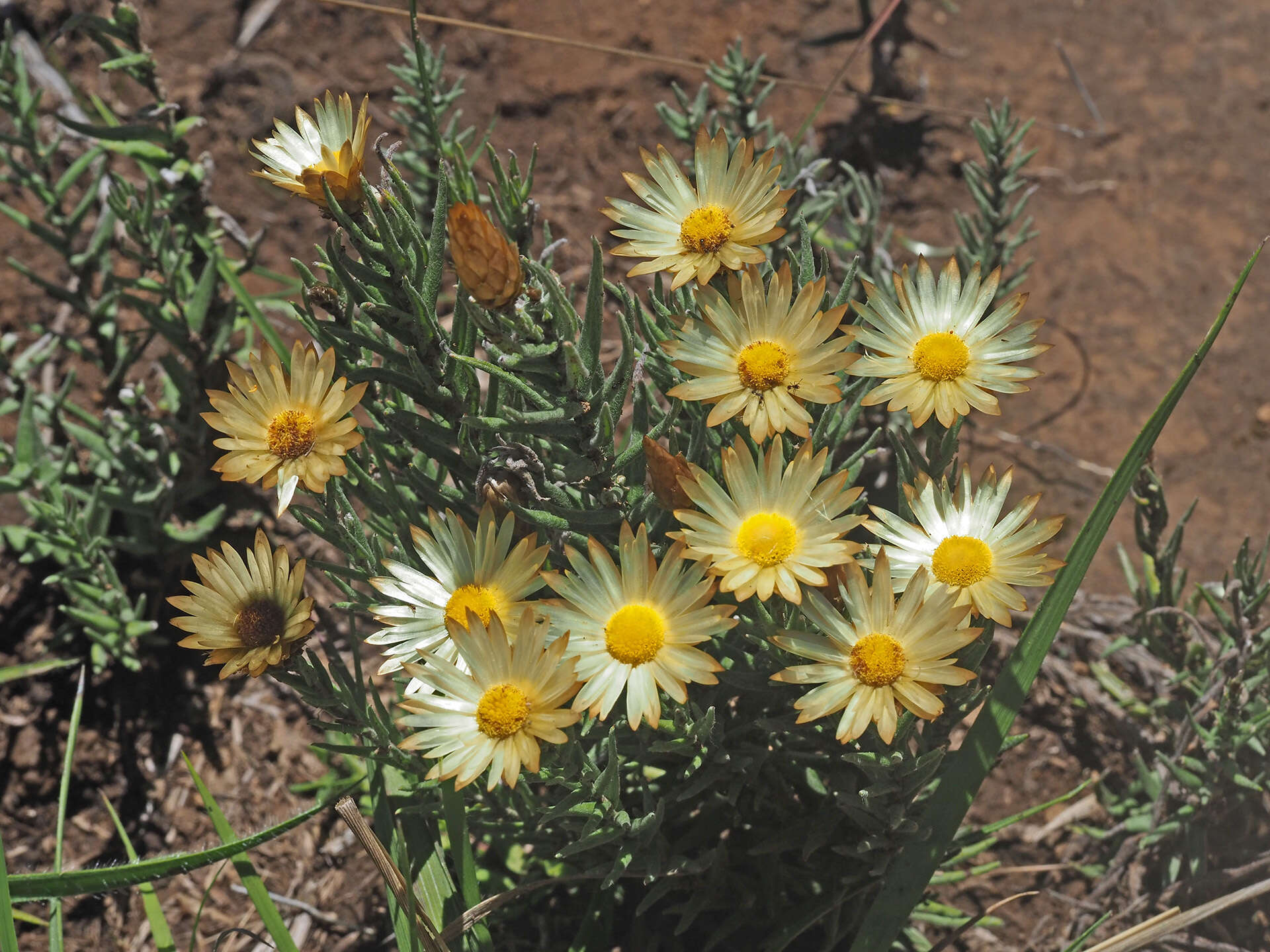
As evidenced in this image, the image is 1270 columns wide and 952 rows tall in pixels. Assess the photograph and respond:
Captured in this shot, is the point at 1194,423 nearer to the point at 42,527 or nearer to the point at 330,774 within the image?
the point at 330,774

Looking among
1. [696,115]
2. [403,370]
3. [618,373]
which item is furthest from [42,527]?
[696,115]

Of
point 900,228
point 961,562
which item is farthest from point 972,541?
point 900,228

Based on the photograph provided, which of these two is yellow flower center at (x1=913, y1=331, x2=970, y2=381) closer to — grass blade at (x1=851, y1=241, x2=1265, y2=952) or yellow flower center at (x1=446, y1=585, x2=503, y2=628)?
grass blade at (x1=851, y1=241, x2=1265, y2=952)

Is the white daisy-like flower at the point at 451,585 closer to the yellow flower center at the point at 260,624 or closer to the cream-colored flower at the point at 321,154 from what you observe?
the yellow flower center at the point at 260,624

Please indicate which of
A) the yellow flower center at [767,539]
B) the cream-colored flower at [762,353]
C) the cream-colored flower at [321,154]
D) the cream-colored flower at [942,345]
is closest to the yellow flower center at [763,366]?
the cream-colored flower at [762,353]

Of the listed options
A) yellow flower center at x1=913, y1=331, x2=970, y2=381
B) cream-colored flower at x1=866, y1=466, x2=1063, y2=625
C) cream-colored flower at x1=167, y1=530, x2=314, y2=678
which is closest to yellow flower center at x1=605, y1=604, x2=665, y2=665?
cream-colored flower at x1=866, y1=466, x2=1063, y2=625

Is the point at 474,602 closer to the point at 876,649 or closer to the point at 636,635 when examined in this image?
the point at 636,635

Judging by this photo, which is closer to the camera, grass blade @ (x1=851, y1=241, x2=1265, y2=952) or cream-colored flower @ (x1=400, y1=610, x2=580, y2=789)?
cream-colored flower @ (x1=400, y1=610, x2=580, y2=789)
